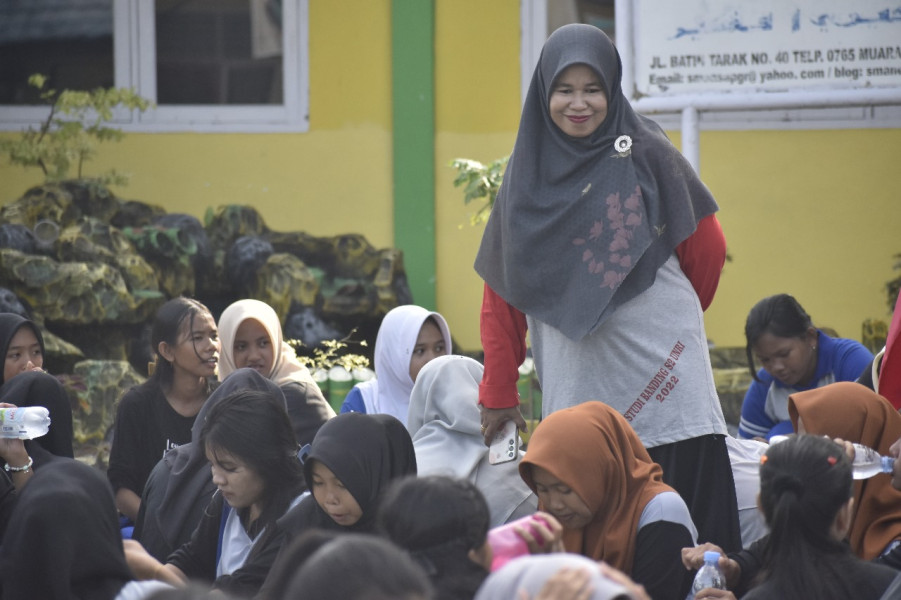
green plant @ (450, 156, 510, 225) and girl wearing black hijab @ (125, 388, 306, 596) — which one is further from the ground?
green plant @ (450, 156, 510, 225)

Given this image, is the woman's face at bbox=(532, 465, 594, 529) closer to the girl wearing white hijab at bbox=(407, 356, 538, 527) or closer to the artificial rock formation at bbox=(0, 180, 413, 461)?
the girl wearing white hijab at bbox=(407, 356, 538, 527)

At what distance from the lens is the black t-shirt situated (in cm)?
451

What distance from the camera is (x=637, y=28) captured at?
5582 mm

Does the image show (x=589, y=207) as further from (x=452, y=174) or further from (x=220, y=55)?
(x=220, y=55)

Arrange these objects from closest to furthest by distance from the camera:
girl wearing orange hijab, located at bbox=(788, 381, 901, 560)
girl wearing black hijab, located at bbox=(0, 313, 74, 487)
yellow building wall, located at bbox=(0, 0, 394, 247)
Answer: girl wearing orange hijab, located at bbox=(788, 381, 901, 560)
girl wearing black hijab, located at bbox=(0, 313, 74, 487)
yellow building wall, located at bbox=(0, 0, 394, 247)

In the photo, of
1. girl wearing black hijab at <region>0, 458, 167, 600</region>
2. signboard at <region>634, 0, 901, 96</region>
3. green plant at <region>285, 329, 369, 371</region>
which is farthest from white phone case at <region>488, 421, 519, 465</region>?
green plant at <region>285, 329, 369, 371</region>

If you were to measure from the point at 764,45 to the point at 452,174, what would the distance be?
9.08ft

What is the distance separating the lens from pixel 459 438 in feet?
12.6

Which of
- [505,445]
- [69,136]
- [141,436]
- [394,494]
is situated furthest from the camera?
[69,136]

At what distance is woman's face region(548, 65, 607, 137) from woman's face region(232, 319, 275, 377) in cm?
199

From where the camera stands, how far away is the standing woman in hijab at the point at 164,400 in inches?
178

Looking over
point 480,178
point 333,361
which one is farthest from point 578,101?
point 333,361

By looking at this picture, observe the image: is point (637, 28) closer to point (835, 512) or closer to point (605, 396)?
point (605, 396)

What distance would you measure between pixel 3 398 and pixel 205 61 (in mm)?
4543
